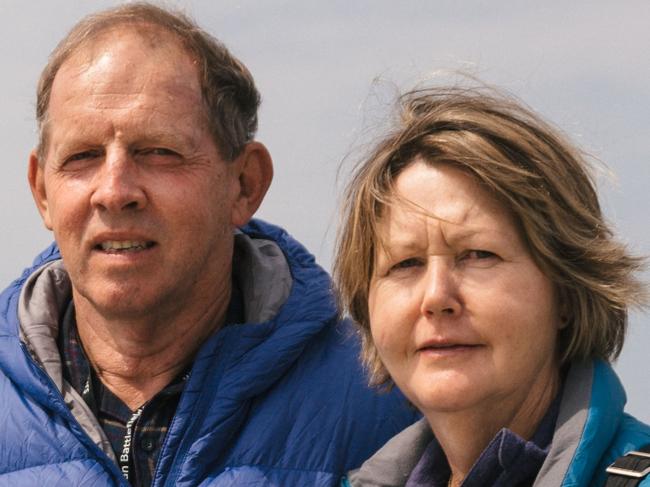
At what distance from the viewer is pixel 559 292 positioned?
3590mm

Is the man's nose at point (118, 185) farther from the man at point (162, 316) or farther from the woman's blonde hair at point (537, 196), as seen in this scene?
the woman's blonde hair at point (537, 196)

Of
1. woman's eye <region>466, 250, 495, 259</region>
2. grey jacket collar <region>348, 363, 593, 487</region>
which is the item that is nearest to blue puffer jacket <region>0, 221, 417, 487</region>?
grey jacket collar <region>348, 363, 593, 487</region>

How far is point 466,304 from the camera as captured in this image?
345cm

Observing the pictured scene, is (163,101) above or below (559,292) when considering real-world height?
above

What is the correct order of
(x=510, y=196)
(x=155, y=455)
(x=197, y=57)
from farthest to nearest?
(x=197, y=57) < (x=155, y=455) < (x=510, y=196)

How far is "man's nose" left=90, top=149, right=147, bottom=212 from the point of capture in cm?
435

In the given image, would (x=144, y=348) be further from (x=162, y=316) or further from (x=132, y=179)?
(x=132, y=179)

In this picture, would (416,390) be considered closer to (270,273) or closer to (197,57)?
(270,273)

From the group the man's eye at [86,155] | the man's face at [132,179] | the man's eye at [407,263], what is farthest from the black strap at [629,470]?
the man's eye at [86,155]

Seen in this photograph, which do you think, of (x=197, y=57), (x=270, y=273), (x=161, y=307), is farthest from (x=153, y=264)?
(x=197, y=57)

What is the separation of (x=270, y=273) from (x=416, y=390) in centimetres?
129

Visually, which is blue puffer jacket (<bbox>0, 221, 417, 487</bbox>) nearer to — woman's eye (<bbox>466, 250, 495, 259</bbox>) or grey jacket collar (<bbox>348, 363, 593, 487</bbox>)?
grey jacket collar (<bbox>348, 363, 593, 487</bbox>)

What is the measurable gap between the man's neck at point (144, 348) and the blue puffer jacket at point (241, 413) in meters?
0.18

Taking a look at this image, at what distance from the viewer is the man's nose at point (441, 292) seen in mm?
3449
